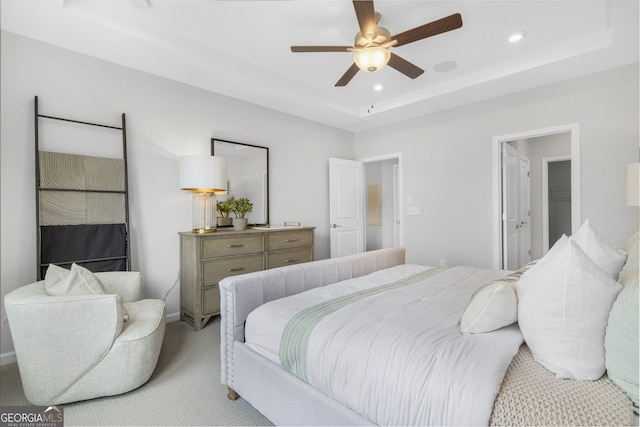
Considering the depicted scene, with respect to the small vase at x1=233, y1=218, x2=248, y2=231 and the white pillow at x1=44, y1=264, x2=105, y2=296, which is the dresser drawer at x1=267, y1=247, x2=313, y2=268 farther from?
the white pillow at x1=44, y1=264, x2=105, y2=296

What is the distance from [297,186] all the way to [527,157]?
3.98 metres

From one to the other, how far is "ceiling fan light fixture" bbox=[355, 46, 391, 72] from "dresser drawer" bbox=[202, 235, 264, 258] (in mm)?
2083

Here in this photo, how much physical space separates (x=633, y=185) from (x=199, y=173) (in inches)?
153

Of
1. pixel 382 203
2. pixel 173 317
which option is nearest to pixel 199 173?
pixel 173 317

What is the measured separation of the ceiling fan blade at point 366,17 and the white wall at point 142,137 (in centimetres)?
220

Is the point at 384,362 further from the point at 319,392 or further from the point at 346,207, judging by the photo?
the point at 346,207

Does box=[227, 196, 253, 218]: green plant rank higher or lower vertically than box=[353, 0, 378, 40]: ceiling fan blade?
lower

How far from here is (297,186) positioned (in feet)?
14.9

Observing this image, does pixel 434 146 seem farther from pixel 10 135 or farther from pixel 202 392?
pixel 10 135

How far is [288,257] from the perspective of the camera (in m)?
3.70

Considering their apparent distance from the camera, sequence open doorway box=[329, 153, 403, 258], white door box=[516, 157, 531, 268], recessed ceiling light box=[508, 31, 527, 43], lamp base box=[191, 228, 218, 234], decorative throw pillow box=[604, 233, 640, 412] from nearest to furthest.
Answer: decorative throw pillow box=[604, 233, 640, 412], recessed ceiling light box=[508, 31, 527, 43], lamp base box=[191, 228, 218, 234], white door box=[516, 157, 531, 268], open doorway box=[329, 153, 403, 258]

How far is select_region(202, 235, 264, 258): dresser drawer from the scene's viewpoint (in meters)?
3.02

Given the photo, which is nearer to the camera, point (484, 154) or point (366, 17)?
point (366, 17)

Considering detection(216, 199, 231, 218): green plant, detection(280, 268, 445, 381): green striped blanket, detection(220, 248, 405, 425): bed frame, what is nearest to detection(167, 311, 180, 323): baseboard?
detection(216, 199, 231, 218): green plant
